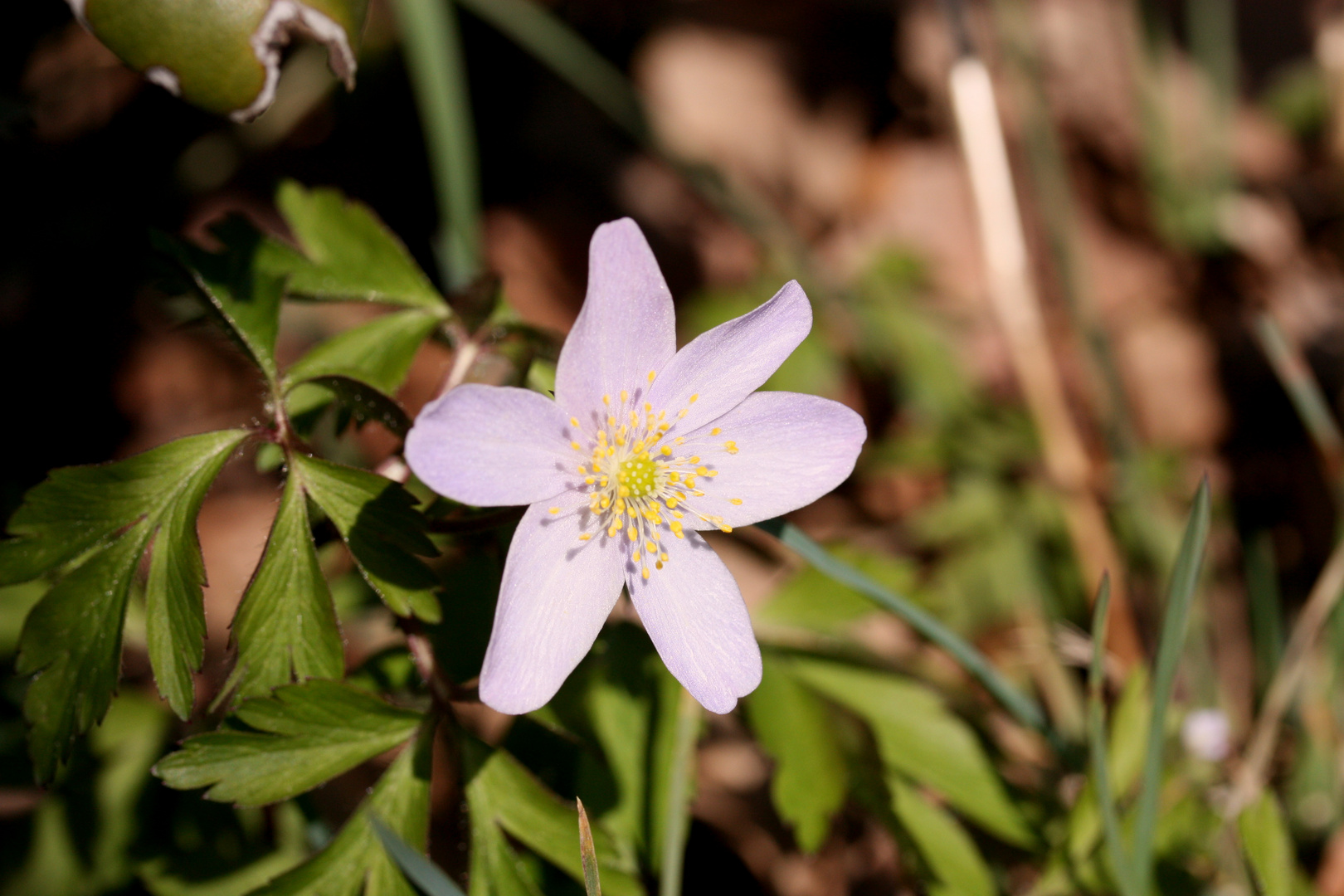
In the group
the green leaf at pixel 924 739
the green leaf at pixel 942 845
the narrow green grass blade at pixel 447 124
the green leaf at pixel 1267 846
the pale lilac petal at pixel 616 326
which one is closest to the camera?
the pale lilac petal at pixel 616 326

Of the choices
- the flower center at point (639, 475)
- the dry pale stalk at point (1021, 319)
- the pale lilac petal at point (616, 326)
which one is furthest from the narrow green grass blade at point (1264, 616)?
the pale lilac petal at point (616, 326)

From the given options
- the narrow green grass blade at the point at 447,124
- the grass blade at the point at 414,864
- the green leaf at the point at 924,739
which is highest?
the narrow green grass blade at the point at 447,124

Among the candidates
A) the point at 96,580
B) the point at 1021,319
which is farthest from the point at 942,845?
the point at 1021,319

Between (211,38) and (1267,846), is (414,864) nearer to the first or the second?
(211,38)

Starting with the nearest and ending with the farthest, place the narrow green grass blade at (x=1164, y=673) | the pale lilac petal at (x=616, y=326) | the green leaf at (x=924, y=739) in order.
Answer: the pale lilac petal at (x=616, y=326)
the narrow green grass blade at (x=1164, y=673)
the green leaf at (x=924, y=739)

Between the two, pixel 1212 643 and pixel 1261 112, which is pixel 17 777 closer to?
pixel 1212 643

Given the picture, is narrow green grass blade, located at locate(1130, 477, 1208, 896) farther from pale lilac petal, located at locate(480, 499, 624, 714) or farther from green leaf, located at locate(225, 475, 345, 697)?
green leaf, located at locate(225, 475, 345, 697)

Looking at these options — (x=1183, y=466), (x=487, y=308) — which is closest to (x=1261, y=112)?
(x=1183, y=466)

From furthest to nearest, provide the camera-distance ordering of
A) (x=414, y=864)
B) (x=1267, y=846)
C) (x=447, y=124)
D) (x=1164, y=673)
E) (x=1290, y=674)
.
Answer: (x=447, y=124) → (x=1290, y=674) → (x=1267, y=846) → (x=1164, y=673) → (x=414, y=864)

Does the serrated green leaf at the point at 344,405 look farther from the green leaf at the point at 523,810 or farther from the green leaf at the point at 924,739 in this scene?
the green leaf at the point at 924,739
